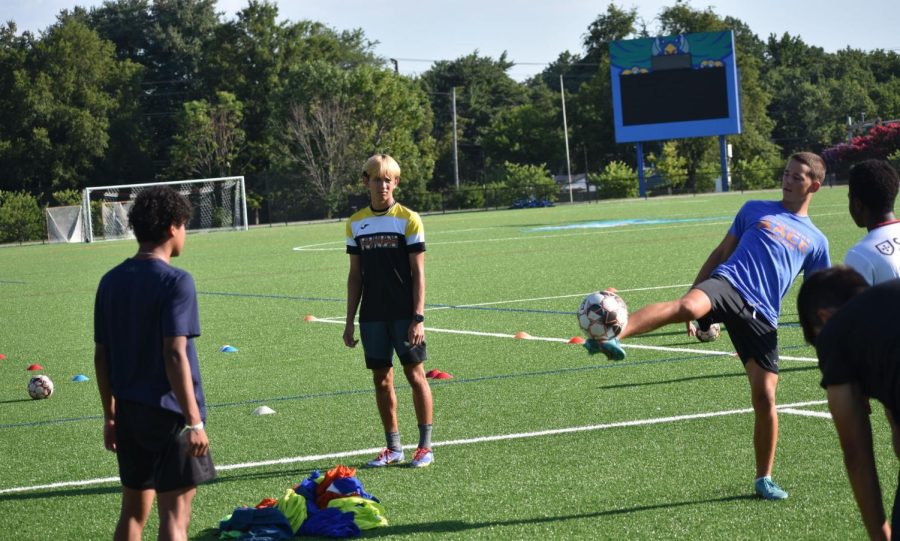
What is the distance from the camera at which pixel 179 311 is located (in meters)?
4.38

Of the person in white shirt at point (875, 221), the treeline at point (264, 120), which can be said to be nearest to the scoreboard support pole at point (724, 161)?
the treeline at point (264, 120)

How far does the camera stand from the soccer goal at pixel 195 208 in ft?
166

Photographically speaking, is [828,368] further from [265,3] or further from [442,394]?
[265,3]

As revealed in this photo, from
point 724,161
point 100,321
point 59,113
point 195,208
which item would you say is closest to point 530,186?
point 724,161

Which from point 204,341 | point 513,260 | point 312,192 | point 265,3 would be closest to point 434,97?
point 265,3

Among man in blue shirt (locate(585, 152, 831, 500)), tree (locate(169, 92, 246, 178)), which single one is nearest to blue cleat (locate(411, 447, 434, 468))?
man in blue shirt (locate(585, 152, 831, 500))

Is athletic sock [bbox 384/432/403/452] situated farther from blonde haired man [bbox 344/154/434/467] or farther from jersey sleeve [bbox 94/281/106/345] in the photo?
jersey sleeve [bbox 94/281/106/345]

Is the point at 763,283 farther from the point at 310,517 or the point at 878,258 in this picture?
the point at 310,517

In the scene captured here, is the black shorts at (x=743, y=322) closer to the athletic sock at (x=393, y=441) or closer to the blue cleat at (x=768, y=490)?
the blue cleat at (x=768, y=490)

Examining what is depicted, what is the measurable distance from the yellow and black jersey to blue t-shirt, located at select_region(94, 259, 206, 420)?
2.70m

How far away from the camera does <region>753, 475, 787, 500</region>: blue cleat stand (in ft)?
19.1

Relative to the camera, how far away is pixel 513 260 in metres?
24.5

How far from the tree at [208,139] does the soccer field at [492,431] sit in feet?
189

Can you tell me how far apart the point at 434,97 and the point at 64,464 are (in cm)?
9487
